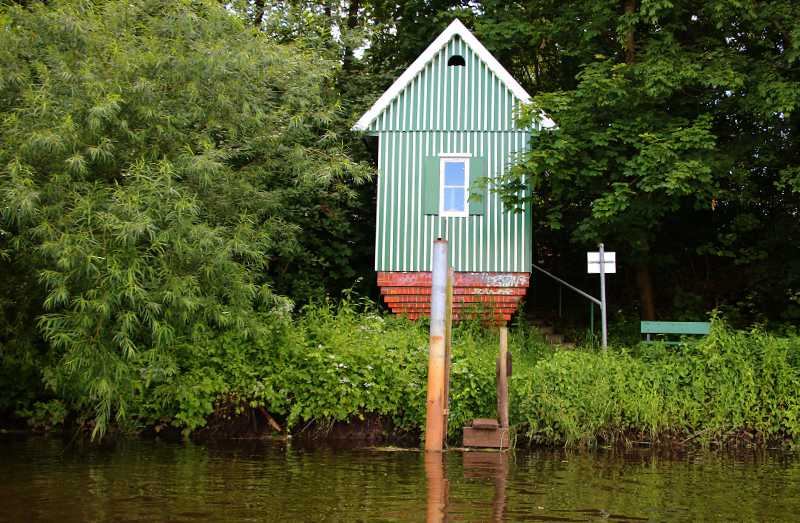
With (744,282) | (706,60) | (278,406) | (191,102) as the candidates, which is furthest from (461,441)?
(744,282)

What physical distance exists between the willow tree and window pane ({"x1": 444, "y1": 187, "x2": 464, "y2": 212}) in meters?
4.77

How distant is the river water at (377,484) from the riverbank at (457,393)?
0.70m

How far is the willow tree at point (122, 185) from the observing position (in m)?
12.4

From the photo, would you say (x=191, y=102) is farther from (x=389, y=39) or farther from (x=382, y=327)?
(x=389, y=39)

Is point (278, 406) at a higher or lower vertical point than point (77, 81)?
lower

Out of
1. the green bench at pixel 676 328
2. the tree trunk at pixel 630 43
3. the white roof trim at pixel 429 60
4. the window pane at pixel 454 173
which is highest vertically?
the tree trunk at pixel 630 43

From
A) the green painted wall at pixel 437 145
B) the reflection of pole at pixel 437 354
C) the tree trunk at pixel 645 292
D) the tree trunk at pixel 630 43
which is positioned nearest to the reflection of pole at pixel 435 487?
the reflection of pole at pixel 437 354

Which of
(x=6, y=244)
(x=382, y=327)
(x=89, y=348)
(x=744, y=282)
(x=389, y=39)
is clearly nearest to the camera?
(x=89, y=348)

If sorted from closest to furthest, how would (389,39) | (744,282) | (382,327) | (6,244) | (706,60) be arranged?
1. (6,244)
2. (382,327)
3. (706,60)
4. (744,282)
5. (389,39)

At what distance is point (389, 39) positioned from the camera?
25844mm

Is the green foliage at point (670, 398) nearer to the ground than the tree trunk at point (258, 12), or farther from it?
nearer to the ground

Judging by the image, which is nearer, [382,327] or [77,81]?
[77,81]

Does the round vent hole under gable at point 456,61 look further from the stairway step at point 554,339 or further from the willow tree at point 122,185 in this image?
the stairway step at point 554,339

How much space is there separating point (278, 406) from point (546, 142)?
25.5 ft
